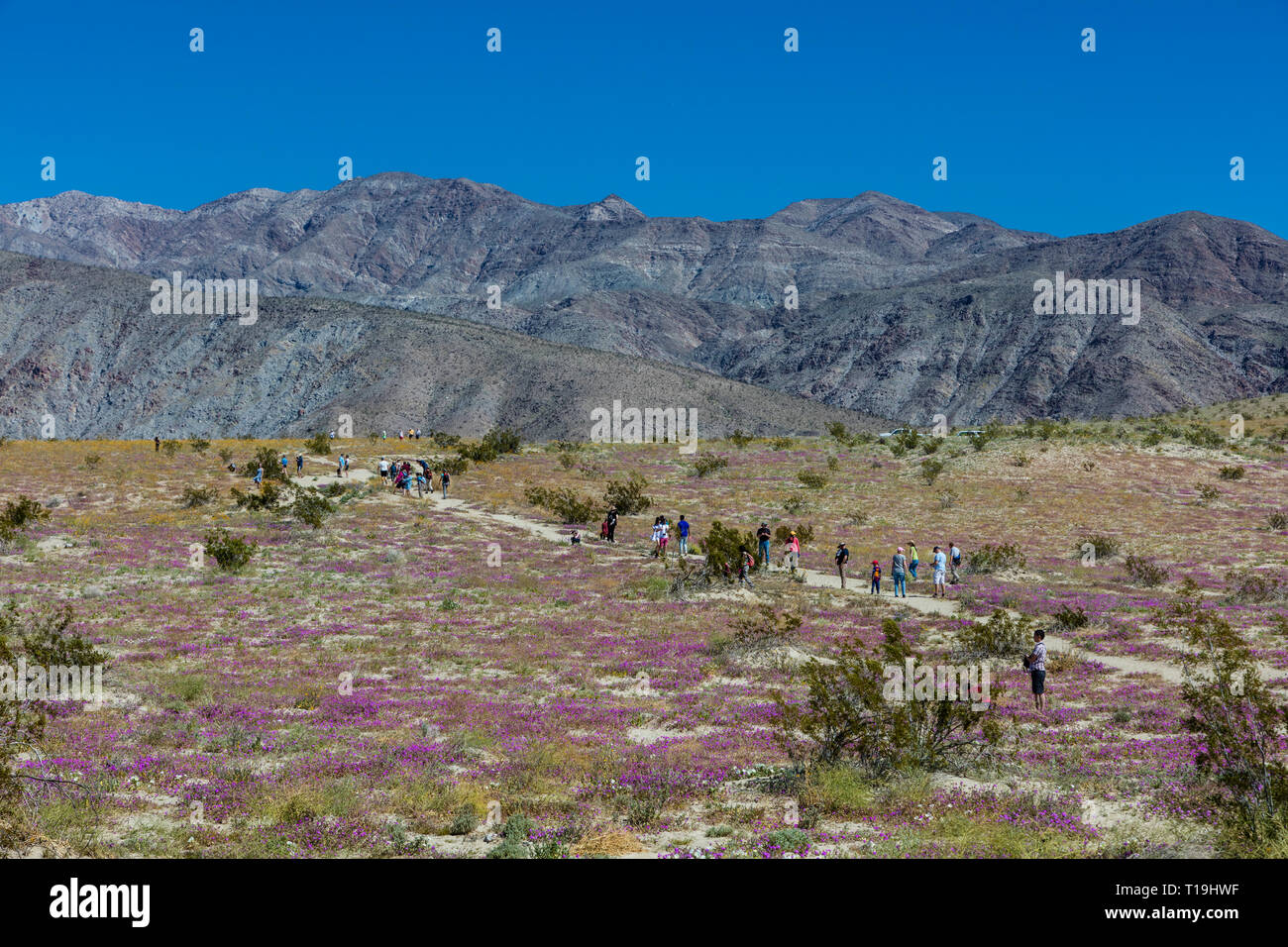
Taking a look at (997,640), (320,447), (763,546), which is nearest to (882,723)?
(997,640)

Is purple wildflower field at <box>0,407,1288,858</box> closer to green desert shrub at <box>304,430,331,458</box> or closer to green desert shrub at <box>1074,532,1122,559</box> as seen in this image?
green desert shrub at <box>1074,532,1122,559</box>

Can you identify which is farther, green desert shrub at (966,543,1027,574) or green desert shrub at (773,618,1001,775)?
green desert shrub at (966,543,1027,574)

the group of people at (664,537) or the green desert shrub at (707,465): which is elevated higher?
the green desert shrub at (707,465)

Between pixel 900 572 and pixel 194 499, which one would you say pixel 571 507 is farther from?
pixel 900 572

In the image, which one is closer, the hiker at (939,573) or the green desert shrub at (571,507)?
the hiker at (939,573)

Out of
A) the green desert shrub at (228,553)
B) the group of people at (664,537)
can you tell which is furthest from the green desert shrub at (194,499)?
the group of people at (664,537)

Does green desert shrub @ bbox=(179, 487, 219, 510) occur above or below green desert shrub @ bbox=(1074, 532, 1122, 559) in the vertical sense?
above

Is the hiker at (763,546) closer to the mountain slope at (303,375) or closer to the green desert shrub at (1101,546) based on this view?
the green desert shrub at (1101,546)

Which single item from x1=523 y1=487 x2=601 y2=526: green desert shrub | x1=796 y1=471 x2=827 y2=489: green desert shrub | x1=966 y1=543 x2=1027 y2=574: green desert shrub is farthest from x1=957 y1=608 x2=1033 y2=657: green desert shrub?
x1=796 y1=471 x2=827 y2=489: green desert shrub

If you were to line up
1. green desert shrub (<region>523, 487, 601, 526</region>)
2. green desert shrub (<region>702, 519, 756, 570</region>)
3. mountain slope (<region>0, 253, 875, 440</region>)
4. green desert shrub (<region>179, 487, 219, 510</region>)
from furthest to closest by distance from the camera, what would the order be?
mountain slope (<region>0, 253, 875, 440</region>), green desert shrub (<region>523, 487, 601, 526</region>), green desert shrub (<region>179, 487, 219, 510</region>), green desert shrub (<region>702, 519, 756, 570</region>)
